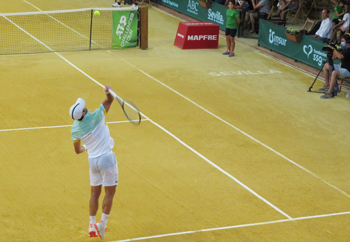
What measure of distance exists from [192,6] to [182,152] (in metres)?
15.5

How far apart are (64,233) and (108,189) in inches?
45.9

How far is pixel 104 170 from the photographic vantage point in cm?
838

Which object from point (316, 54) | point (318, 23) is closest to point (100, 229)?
point (316, 54)

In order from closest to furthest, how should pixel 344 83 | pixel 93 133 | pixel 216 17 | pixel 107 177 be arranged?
pixel 93 133, pixel 107 177, pixel 344 83, pixel 216 17

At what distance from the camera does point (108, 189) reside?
8.59m

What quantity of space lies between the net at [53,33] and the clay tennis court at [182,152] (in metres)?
1.06

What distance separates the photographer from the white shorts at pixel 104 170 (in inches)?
328

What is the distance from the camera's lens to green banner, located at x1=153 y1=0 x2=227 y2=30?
24.5 meters

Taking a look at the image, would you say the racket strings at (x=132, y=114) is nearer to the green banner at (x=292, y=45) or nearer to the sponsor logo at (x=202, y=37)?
the green banner at (x=292, y=45)

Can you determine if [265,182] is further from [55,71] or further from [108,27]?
[108,27]

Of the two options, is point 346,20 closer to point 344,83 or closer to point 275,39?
point 275,39

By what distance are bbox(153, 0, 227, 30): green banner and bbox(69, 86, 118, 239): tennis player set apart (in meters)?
16.8

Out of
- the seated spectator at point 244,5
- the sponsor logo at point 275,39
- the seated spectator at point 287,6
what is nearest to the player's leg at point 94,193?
the sponsor logo at point 275,39

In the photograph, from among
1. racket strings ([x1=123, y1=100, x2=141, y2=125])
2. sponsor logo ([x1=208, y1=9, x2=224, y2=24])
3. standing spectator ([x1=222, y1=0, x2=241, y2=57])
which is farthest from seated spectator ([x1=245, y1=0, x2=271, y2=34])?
racket strings ([x1=123, y1=100, x2=141, y2=125])
